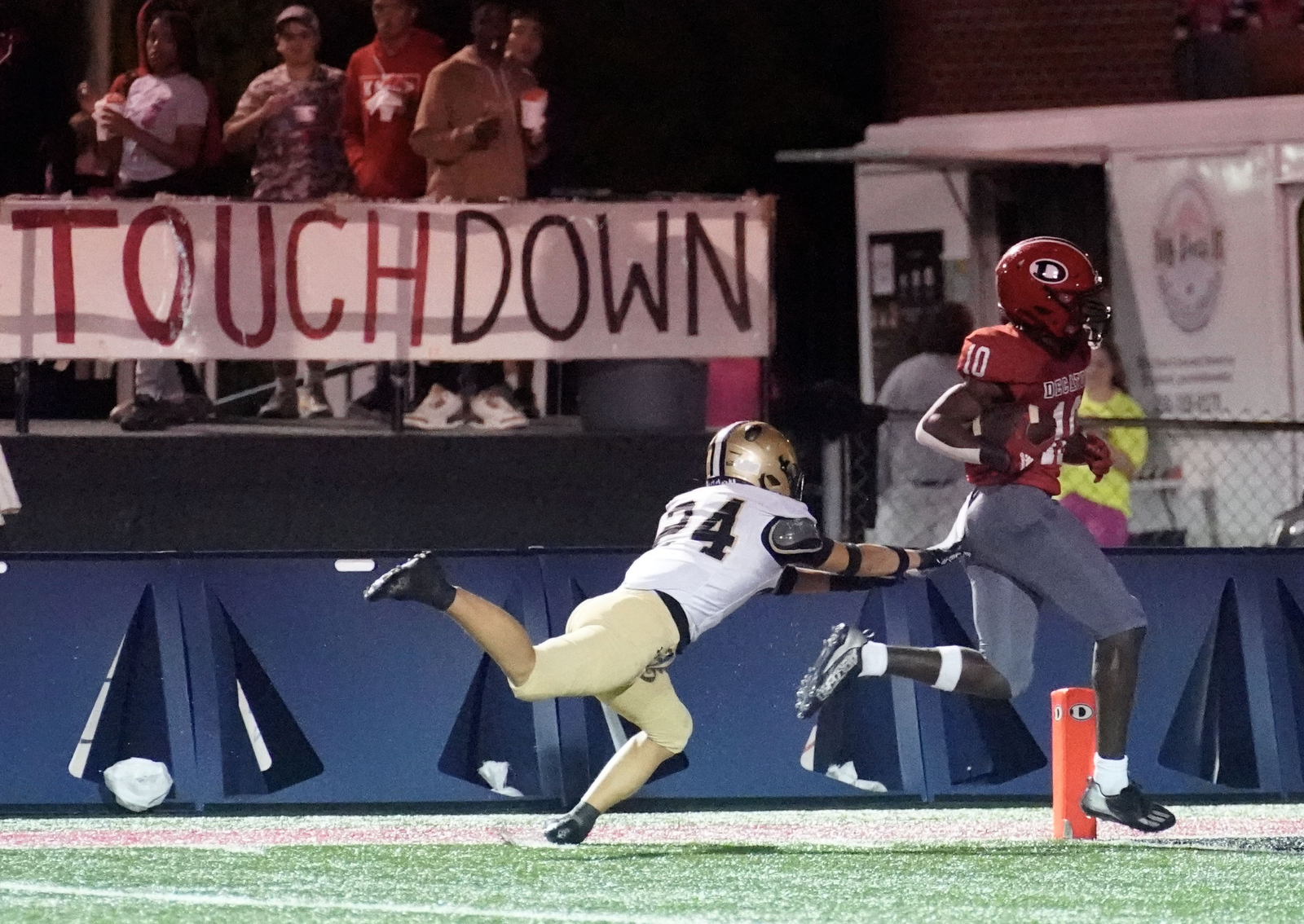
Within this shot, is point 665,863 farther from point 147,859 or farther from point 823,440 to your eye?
point 823,440

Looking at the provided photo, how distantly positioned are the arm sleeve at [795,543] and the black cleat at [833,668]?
260 mm

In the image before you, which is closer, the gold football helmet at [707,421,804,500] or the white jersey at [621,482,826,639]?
the white jersey at [621,482,826,639]

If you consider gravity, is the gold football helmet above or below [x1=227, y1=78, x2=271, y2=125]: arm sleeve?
below

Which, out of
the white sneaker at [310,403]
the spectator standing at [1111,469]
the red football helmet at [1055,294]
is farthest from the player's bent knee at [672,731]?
the white sneaker at [310,403]

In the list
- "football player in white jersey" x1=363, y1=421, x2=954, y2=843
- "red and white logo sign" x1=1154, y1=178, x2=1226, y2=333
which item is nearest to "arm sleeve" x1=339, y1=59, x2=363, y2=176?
"football player in white jersey" x1=363, y1=421, x2=954, y2=843

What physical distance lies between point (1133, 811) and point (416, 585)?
→ 7.96ft

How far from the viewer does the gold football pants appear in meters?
8.71

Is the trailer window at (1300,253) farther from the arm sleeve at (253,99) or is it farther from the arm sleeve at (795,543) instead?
the arm sleeve at (795,543)

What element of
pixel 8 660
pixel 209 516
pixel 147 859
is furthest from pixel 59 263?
pixel 147 859

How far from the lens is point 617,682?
8.86 m

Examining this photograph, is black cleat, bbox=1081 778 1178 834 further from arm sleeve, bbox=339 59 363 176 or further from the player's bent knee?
arm sleeve, bbox=339 59 363 176

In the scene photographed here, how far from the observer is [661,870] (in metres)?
8.44

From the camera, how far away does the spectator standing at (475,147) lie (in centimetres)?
1320

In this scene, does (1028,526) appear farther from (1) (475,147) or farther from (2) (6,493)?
(1) (475,147)
